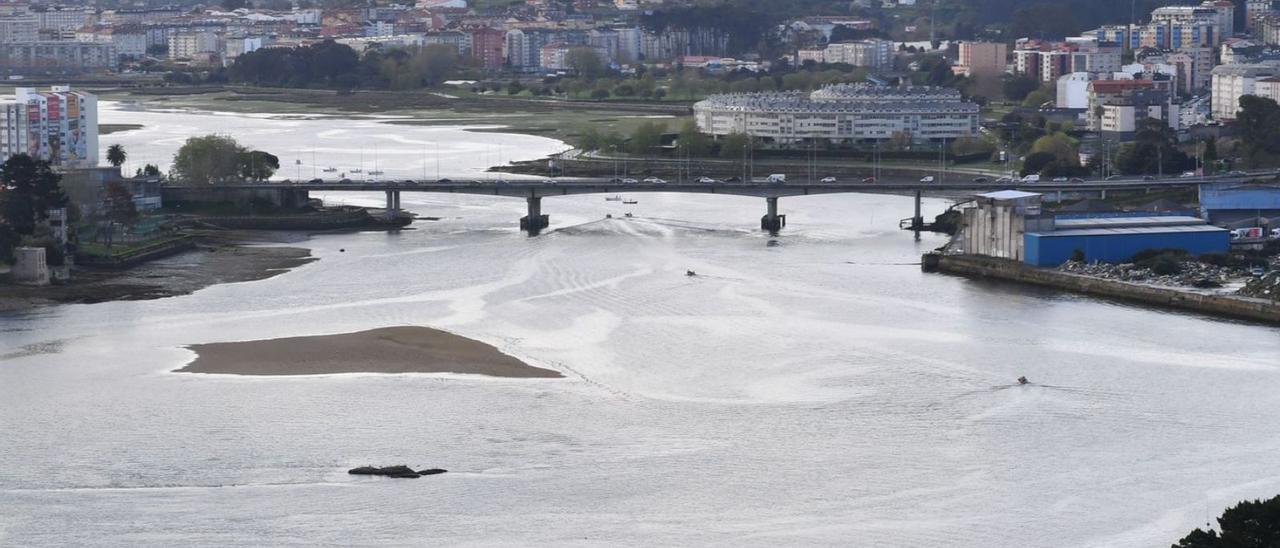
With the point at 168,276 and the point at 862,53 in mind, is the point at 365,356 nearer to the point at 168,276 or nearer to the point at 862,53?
the point at 168,276

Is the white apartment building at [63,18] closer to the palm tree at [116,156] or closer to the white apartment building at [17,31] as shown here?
the white apartment building at [17,31]

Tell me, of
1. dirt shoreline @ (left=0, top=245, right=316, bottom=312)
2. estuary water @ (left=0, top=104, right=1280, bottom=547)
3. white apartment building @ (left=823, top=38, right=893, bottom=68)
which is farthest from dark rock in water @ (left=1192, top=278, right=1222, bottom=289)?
white apartment building @ (left=823, top=38, right=893, bottom=68)

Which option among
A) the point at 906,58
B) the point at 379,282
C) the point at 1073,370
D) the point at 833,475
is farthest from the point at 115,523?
the point at 906,58

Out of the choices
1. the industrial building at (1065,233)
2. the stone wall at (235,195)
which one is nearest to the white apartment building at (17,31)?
the stone wall at (235,195)

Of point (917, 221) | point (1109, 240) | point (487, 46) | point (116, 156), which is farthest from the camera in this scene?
point (487, 46)

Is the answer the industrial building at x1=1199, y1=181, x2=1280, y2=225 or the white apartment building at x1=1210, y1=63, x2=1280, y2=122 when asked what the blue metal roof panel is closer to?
the industrial building at x1=1199, y1=181, x2=1280, y2=225

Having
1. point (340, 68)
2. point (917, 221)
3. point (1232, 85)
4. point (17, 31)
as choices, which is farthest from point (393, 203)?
point (17, 31)

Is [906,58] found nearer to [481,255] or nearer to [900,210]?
[900,210]
